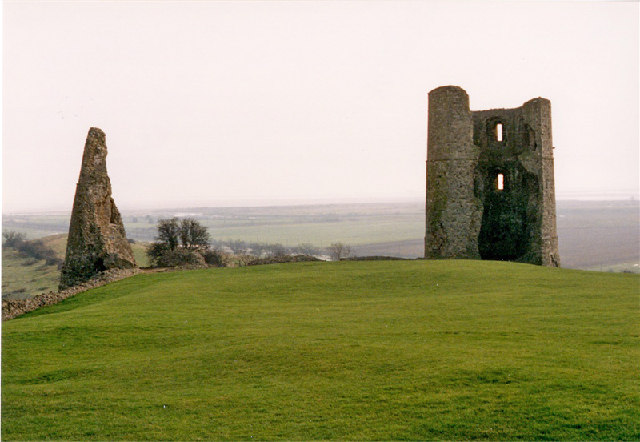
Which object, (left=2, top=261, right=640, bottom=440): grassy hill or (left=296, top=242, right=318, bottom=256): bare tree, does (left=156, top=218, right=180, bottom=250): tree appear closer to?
(left=296, top=242, right=318, bottom=256): bare tree

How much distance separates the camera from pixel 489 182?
3769cm

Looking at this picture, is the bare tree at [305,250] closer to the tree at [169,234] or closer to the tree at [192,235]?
the tree at [192,235]

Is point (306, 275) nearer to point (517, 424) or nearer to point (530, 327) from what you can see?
point (530, 327)

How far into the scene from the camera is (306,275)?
2491cm

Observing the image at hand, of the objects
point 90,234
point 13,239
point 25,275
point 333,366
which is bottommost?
point 25,275

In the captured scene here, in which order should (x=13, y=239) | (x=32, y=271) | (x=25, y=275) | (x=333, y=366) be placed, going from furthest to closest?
1. (x=13, y=239)
2. (x=32, y=271)
3. (x=25, y=275)
4. (x=333, y=366)

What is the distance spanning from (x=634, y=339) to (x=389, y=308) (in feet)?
21.1

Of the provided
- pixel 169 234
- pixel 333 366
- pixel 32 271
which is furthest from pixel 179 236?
pixel 333 366

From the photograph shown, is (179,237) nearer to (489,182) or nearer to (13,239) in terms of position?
(489,182)

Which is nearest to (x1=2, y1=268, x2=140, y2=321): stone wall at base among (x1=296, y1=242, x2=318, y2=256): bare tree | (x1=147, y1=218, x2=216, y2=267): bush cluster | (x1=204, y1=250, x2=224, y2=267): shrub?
(x1=204, y1=250, x2=224, y2=267): shrub

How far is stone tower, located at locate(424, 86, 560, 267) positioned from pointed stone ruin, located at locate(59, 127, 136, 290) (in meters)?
16.4

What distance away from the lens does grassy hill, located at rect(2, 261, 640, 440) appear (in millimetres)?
10062

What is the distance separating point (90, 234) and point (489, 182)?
2172cm

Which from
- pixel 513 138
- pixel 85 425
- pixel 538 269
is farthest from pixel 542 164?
pixel 85 425
